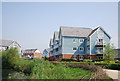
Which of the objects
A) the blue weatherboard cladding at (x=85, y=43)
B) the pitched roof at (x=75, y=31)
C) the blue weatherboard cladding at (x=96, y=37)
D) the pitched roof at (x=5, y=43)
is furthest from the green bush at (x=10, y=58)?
the pitched roof at (x=5, y=43)

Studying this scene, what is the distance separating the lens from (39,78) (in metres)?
6.74

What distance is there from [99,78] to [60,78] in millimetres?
2759

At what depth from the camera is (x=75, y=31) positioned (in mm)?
37656

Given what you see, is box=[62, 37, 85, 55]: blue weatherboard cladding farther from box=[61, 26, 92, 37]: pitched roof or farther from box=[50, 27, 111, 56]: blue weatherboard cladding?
box=[61, 26, 92, 37]: pitched roof

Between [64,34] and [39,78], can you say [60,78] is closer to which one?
[39,78]

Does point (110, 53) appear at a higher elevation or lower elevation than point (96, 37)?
lower

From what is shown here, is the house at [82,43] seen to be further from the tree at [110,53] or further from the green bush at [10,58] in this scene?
the green bush at [10,58]

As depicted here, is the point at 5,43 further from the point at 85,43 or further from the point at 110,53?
the point at 110,53

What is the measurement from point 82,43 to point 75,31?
134 inches

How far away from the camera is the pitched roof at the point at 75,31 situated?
36.3m

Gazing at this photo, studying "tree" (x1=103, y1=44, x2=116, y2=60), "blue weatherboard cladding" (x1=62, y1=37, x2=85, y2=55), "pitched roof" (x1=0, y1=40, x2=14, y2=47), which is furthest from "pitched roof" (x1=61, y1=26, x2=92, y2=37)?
"pitched roof" (x1=0, y1=40, x2=14, y2=47)

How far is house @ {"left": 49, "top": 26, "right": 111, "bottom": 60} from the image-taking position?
34966 mm

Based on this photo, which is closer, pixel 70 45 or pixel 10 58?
pixel 10 58

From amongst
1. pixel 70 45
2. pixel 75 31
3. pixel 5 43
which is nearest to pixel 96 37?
pixel 75 31
